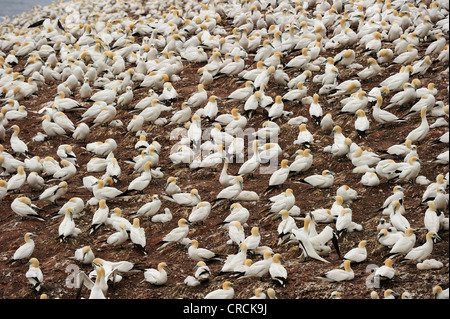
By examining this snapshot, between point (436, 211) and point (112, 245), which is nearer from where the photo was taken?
point (436, 211)

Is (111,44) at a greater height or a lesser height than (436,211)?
lesser

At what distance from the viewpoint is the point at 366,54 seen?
1388 centimetres

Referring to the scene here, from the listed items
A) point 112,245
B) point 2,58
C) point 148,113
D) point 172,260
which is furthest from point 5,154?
point 2,58

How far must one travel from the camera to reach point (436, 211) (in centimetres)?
842

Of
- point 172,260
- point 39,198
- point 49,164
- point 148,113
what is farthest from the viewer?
point 148,113

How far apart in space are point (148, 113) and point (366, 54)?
4624 mm

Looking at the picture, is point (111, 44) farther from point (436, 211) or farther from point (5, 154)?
point (436, 211)

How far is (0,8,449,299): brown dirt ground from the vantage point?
311 inches

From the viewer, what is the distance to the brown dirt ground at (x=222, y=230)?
25.9 ft

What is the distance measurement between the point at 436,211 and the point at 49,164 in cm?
635

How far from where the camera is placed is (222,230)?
949 centimetres

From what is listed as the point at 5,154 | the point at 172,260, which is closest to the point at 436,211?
the point at 172,260
